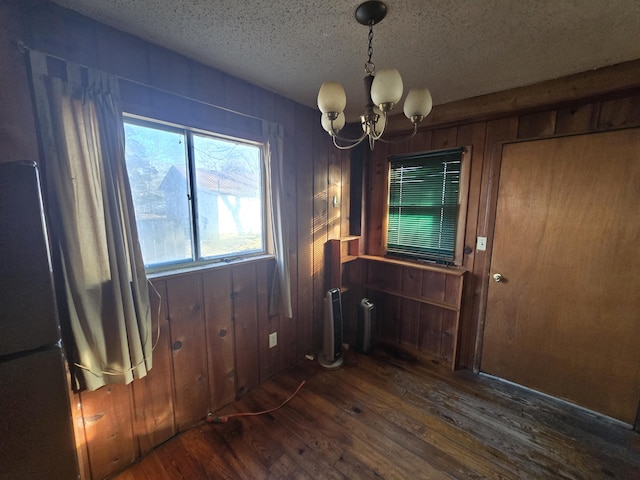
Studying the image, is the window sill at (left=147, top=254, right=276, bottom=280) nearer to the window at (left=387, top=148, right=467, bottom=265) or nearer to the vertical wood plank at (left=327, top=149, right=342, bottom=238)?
the vertical wood plank at (left=327, top=149, right=342, bottom=238)

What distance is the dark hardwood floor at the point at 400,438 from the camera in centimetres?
148

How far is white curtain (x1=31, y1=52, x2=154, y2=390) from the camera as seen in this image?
111cm

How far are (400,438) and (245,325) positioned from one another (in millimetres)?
→ 1304

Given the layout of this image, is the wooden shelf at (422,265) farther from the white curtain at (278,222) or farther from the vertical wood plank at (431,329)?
the white curtain at (278,222)

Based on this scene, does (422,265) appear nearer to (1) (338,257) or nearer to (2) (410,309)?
(2) (410,309)

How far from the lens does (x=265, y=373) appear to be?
2.20 meters

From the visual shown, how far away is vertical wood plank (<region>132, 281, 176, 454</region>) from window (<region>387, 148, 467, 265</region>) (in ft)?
6.99

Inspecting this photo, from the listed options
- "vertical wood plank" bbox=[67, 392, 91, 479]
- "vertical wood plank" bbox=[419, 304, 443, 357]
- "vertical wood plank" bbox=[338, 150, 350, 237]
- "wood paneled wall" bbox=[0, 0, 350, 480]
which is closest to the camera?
"wood paneled wall" bbox=[0, 0, 350, 480]

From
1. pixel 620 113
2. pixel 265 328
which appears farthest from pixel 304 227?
pixel 620 113

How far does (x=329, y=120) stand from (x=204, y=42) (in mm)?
860

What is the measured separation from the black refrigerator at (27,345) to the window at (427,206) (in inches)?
100

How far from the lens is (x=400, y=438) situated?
1.68 m

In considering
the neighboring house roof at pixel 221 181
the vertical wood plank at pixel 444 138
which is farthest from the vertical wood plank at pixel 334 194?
the vertical wood plank at pixel 444 138

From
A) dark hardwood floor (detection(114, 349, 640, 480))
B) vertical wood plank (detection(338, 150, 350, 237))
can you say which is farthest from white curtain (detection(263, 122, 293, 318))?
vertical wood plank (detection(338, 150, 350, 237))
